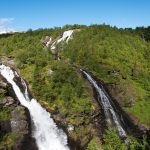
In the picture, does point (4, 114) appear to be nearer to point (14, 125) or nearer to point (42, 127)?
point (14, 125)

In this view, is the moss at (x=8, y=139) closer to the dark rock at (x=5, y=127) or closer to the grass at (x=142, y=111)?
the dark rock at (x=5, y=127)

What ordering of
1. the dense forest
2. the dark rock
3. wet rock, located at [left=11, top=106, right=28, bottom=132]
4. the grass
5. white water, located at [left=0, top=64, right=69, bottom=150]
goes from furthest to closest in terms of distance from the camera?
the grass
the dense forest
wet rock, located at [left=11, top=106, right=28, bottom=132]
white water, located at [left=0, top=64, right=69, bottom=150]
the dark rock

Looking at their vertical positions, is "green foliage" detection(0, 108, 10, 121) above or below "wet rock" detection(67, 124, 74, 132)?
above

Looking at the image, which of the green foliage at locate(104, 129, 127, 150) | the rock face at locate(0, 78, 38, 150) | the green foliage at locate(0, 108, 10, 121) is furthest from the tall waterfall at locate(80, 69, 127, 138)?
the green foliage at locate(0, 108, 10, 121)

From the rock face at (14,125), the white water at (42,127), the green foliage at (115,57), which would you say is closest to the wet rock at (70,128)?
the white water at (42,127)

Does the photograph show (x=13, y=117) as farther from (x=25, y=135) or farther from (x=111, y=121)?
(x=111, y=121)

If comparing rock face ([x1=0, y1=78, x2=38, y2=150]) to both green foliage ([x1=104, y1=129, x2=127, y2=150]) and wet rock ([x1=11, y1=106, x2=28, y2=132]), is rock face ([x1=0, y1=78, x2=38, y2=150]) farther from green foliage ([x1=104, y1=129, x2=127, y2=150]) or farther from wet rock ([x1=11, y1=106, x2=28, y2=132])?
green foliage ([x1=104, y1=129, x2=127, y2=150])

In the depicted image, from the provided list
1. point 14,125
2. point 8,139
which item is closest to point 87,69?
point 14,125
